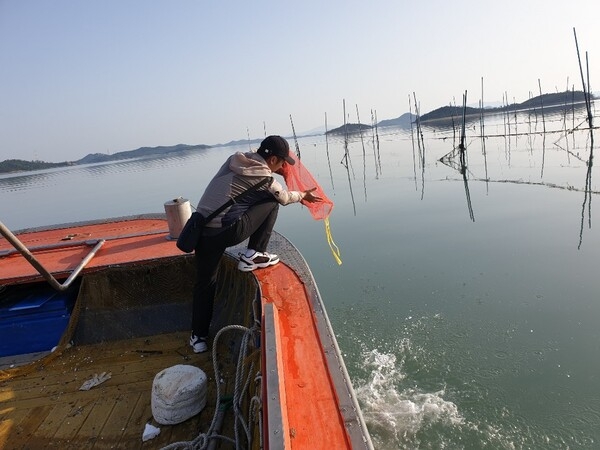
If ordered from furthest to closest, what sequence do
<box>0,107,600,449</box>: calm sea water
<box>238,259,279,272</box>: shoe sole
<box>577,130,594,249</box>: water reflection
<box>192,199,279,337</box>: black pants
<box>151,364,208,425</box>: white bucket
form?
1. <box>577,130,594,249</box>: water reflection
2. <box>238,259,279,272</box>: shoe sole
3. <box>0,107,600,449</box>: calm sea water
4. <box>192,199,279,337</box>: black pants
5. <box>151,364,208,425</box>: white bucket

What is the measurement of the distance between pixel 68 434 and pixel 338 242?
20.6ft

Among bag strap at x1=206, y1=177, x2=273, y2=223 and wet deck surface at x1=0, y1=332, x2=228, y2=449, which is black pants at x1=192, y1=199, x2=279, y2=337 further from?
wet deck surface at x1=0, y1=332, x2=228, y2=449

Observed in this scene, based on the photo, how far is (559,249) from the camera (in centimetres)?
644

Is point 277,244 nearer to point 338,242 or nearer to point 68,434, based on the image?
point 68,434

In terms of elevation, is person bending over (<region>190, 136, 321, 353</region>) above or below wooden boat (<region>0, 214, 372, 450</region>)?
above

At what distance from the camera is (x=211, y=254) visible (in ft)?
9.52

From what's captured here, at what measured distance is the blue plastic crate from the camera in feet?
11.1

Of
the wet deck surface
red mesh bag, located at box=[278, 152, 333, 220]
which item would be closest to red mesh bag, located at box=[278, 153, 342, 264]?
red mesh bag, located at box=[278, 152, 333, 220]

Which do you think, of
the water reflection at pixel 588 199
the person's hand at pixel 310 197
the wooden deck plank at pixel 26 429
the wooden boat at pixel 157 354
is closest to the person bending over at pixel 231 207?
the person's hand at pixel 310 197

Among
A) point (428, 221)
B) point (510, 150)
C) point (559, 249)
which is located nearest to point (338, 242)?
point (428, 221)

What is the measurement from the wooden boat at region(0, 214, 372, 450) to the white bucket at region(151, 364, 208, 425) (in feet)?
0.28

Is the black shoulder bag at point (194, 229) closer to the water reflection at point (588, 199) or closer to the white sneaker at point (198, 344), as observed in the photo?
the white sneaker at point (198, 344)

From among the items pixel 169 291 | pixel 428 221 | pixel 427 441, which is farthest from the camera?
pixel 428 221

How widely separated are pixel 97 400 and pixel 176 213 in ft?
6.55
